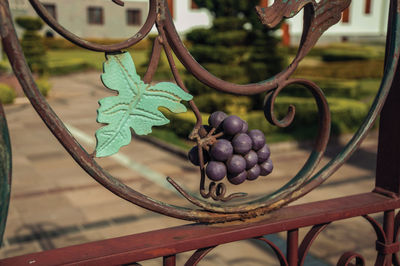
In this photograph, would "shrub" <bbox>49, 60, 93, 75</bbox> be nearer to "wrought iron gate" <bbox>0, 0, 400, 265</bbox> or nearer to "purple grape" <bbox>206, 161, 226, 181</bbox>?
"wrought iron gate" <bbox>0, 0, 400, 265</bbox>

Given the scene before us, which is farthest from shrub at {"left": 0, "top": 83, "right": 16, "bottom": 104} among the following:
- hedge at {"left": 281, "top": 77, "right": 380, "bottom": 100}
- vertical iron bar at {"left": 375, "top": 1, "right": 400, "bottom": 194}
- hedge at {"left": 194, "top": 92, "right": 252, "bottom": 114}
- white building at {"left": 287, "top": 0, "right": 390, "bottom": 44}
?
white building at {"left": 287, "top": 0, "right": 390, "bottom": 44}

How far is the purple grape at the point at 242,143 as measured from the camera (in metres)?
1.06

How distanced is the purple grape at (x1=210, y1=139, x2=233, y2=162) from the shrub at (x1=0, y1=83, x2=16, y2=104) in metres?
12.1

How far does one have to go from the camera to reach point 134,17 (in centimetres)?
3044

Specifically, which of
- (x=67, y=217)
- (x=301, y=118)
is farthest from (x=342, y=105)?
(x=67, y=217)

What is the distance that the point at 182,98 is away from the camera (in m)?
1.00

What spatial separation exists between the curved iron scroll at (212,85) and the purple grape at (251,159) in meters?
0.10

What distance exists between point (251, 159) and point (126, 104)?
0.33 meters

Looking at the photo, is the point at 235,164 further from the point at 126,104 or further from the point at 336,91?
the point at 336,91

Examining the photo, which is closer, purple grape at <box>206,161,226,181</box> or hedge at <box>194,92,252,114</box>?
purple grape at <box>206,161,226,181</box>

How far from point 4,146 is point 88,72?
66.4 feet

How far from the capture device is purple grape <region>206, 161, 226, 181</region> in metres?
1.04

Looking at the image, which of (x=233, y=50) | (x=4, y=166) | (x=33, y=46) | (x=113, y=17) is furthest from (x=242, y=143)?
(x=113, y=17)

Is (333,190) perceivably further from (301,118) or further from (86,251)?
(86,251)
